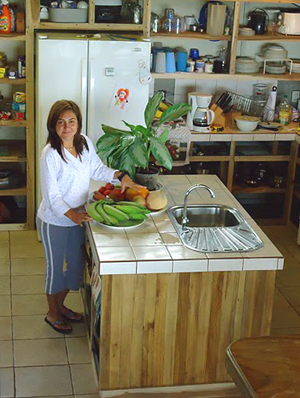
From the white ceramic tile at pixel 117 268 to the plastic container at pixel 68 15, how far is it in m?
2.80

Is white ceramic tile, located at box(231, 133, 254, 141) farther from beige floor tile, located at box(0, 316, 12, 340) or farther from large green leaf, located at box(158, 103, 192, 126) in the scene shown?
beige floor tile, located at box(0, 316, 12, 340)

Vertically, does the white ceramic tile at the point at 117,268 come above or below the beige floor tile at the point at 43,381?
above

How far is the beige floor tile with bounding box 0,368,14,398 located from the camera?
3.86 m

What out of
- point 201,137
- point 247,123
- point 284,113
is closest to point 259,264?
point 201,137

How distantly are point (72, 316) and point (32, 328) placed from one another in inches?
10.5

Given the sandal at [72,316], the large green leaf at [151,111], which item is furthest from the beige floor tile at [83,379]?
the large green leaf at [151,111]

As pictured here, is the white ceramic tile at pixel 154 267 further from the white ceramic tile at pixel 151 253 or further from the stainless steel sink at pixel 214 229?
the stainless steel sink at pixel 214 229

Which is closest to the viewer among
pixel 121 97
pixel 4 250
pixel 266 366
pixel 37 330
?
pixel 266 366

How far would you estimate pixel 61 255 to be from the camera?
4.23 meters

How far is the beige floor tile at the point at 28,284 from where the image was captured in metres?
5.04

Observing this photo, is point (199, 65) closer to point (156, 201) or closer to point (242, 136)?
point (242, 136)

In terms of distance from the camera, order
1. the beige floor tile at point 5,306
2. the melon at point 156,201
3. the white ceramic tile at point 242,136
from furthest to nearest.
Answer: the white ceramic tile at point 242,136 → the beige floor tile at point 5,306 → the melon at point 156,201

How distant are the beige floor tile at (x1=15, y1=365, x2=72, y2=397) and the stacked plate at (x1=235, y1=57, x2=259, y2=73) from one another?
3.31 m

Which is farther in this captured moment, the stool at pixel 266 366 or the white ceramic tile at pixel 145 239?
the white ceramic tile at pixel 145 239
